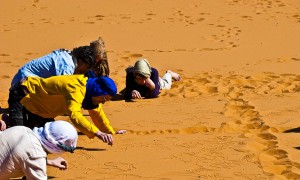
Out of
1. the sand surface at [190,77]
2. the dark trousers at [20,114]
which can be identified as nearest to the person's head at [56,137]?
the sand surface at [190,77]

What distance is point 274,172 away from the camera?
5.91m

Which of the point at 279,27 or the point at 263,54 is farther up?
the point at 279,27

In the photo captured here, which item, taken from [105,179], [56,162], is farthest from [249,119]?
[56,162]

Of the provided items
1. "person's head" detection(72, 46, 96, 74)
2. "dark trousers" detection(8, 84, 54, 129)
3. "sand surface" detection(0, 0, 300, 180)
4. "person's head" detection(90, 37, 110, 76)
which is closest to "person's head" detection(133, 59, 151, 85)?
"sand surface" detection(0, 0, 300, 180)

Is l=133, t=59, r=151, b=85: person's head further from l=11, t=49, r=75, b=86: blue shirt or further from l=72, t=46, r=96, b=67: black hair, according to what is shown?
l=72, t=46, r=96, b=67: black hair

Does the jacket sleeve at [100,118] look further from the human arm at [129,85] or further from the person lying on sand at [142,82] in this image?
the human arm at [129,85]

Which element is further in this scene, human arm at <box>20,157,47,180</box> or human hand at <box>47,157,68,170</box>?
human hand at <box>47,157,68,170</box>

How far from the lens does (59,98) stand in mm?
6055

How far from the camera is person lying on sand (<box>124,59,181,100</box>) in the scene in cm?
897

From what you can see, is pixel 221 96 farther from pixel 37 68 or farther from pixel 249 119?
pixel 37 68

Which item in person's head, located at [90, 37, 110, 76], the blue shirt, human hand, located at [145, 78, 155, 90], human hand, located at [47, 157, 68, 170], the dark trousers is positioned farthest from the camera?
human hand, located at [145, 78, 155, 90]

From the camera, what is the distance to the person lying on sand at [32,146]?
15.0 ft

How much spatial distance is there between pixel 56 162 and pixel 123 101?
4189mm

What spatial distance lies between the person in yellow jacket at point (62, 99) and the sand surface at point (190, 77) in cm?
51
